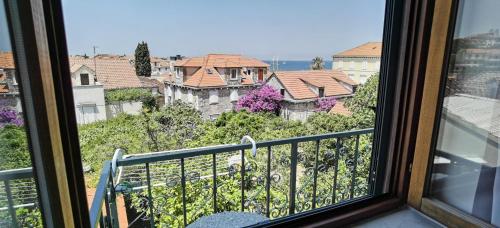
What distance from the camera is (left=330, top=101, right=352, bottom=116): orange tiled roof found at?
12.6 feet

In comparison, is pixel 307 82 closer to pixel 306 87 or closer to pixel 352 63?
pixel 306 87

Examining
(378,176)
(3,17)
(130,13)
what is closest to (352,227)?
(378,176)

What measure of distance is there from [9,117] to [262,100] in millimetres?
3342

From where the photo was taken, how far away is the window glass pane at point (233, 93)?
203 centimetres

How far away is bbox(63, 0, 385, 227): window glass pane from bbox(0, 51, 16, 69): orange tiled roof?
1.08 m

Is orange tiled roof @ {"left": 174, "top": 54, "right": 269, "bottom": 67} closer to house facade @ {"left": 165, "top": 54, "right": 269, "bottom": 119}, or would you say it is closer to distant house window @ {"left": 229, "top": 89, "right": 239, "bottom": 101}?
house facade @ {"left": 165, "top": 54, "right": 269, "bottom": 119}

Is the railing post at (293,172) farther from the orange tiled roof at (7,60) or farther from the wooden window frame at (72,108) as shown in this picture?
the orange tiled roof at (7,60)

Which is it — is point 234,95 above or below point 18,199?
below

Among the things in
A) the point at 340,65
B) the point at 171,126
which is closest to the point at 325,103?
the point at 340,65

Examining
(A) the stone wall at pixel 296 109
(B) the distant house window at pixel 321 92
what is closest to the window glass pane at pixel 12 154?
(A) the stone wall at pixel 296 109

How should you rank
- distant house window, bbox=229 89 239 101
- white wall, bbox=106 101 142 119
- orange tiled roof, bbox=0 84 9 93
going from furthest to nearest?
1. distant house window, bbox=229 89 239 101
2. white wall, bbox=106 101 142 119
3. orange tiled roof, bbox=0 84 9 93

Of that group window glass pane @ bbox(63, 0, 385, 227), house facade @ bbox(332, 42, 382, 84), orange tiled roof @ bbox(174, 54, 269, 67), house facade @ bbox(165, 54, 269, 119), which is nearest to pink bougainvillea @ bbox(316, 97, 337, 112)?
window glass pane @ bbox(63, 0, 385, 227)

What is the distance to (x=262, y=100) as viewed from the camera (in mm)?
3746

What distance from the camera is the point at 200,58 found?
269 cm
